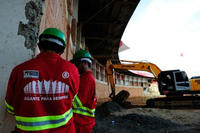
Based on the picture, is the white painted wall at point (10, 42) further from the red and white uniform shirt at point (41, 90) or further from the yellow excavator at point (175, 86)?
the yellow excavator at point (175, 86)

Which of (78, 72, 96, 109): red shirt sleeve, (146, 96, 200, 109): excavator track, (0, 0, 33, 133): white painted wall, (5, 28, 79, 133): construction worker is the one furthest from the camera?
(146, 96, 200, 109): excavator track

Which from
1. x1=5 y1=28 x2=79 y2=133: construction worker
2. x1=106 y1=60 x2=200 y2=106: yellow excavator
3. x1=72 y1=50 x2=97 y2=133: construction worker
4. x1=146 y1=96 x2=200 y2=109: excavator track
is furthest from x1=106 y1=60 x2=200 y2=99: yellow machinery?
x1=5 y1=28 x2=79 y2=133: construction worker

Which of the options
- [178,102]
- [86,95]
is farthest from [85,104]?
[178,102]

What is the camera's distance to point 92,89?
158cm

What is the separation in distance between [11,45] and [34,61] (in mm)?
690

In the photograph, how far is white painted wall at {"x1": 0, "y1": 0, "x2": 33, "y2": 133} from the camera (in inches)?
53.2

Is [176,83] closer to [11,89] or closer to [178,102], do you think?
[178,102]

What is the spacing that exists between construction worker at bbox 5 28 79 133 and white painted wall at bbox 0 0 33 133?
46cm

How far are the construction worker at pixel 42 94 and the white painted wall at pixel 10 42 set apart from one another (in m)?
0.46

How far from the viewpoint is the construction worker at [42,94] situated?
0.92m

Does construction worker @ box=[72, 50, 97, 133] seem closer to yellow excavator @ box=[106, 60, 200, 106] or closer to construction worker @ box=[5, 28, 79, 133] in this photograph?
construction worker @ box=[5, 28, 79, 133]

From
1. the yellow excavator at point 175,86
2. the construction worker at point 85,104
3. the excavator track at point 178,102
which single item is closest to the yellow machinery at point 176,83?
the yellow excavator at point 175,86

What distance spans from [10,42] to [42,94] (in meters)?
0.89

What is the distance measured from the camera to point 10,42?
1.43 m
